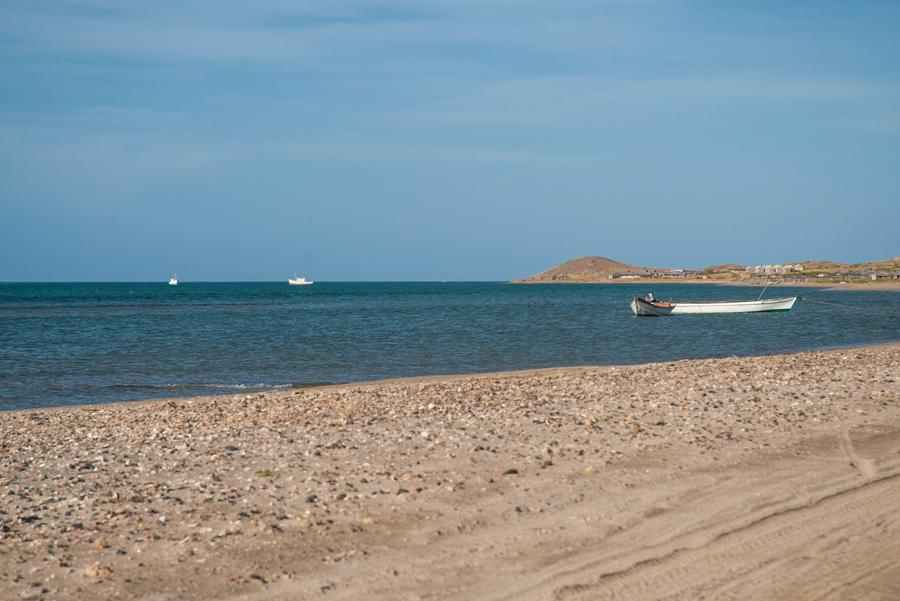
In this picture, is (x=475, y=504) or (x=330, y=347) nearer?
(x=475, y=504)

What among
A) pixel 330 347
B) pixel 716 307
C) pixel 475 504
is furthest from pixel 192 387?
pixel 716 307

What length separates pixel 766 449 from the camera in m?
11.6

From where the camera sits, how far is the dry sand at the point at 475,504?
7188mm

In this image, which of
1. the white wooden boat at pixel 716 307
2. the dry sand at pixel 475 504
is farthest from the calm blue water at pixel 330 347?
the dry sand at pixel 475 504

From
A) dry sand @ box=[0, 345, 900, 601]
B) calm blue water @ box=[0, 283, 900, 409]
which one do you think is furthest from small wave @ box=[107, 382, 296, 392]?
dry sand @ box=[0, 345, 900, 601]

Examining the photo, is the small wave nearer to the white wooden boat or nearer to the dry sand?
the dry sand

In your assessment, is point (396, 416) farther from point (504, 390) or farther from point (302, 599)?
point (302, 599)

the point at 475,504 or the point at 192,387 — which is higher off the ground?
the point at 475,504

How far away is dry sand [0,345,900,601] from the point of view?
283 inches

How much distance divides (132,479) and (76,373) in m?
21.4

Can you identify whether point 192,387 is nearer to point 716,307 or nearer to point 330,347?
point 330,347

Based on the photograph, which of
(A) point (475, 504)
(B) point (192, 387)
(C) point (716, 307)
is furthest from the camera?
(C) point (716, 307)

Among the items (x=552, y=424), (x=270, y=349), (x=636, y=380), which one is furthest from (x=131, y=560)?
(x=270, y=349)

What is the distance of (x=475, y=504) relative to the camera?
A: 29.9ft
